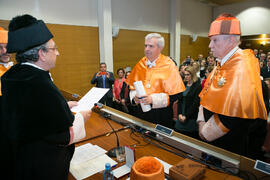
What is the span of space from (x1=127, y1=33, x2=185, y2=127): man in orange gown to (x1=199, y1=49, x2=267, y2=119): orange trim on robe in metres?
0.76

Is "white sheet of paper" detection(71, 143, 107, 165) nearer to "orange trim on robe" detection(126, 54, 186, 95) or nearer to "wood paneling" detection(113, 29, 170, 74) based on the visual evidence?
"orange trim on robe" detection(126, 54, 186, 95)

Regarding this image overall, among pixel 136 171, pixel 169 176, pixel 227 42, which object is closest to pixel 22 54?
pixel 136 171

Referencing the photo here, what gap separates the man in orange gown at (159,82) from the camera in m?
2.34

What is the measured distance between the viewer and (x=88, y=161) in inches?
58.8

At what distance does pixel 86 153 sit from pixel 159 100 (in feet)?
3.61

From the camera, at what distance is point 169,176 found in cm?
122

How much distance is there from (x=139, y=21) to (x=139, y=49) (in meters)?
1.32

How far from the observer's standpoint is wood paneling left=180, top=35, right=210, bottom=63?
11086mm

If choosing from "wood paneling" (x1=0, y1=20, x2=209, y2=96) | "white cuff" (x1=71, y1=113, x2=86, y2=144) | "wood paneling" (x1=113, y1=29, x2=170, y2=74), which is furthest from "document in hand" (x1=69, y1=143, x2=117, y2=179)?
"wood paneling" (x1=113, y1=29, x2=170, y2=74)

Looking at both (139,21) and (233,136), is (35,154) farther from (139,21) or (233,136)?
(139,21)

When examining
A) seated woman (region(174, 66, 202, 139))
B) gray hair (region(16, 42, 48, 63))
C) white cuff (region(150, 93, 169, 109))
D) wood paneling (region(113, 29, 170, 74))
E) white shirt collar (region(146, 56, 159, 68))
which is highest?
wood paneling (region(113, 29, 170, 74))

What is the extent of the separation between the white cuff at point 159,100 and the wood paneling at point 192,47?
926cm

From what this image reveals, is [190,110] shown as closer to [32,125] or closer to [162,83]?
[162,83]

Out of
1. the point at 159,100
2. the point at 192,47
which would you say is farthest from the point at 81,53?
the point at 192,47
